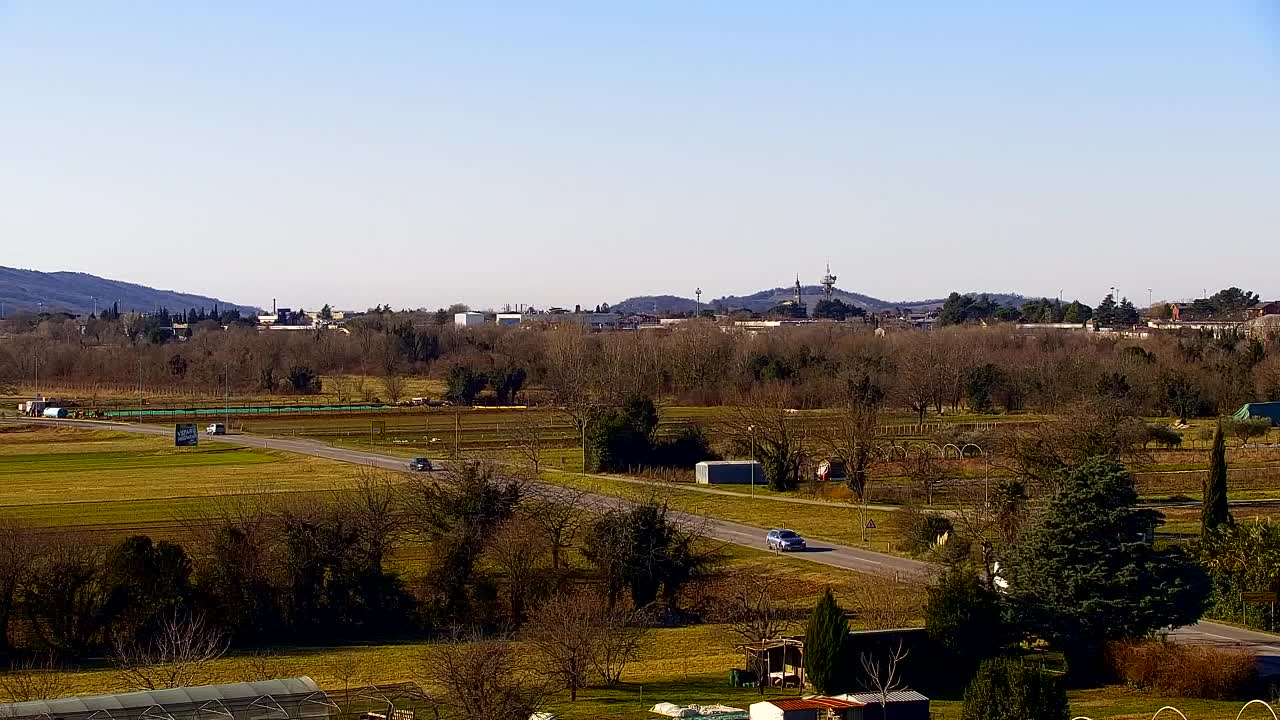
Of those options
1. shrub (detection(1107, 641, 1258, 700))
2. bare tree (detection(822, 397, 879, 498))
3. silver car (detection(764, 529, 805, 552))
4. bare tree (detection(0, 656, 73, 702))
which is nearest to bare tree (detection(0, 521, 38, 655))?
bare tree (detection(0, 656, 73, 702))

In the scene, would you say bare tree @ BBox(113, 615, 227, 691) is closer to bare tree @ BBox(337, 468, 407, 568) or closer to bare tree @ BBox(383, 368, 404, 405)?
bare tree @ BBox(337, 468, 407, 568)

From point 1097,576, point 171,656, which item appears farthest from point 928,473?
point 171,656

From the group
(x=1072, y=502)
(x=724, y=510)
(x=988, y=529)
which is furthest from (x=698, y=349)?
(x=1072, y=502)

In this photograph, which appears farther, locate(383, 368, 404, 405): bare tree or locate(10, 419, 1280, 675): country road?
locate(383, 368, 404, 405): bare tree

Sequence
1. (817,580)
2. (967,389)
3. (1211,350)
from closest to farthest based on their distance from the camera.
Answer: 1. (817,580)
2. (967,389)
3. (1211,350)

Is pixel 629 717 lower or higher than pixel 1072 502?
lower

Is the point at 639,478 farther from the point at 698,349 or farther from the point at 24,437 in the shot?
the point at 698,349

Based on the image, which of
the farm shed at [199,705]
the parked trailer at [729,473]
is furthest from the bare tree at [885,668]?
the parked trailer at [729,473]
